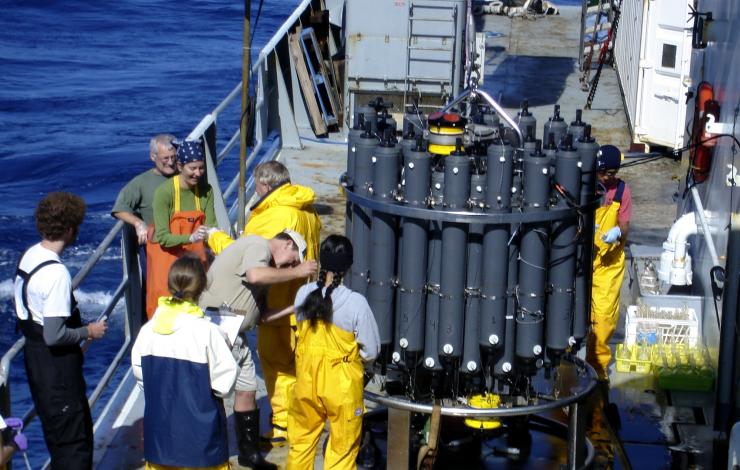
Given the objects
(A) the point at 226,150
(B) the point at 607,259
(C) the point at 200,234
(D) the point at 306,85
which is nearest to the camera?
(C) the point at 200,234

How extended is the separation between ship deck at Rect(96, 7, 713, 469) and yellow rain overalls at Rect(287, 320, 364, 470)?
0.88 m

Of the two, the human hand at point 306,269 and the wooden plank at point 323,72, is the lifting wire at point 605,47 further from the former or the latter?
the human hand at point 306,269

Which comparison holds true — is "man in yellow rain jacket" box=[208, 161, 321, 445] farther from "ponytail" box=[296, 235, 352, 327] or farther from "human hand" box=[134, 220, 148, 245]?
"ponytail" box=[296, 235, 352, 327]

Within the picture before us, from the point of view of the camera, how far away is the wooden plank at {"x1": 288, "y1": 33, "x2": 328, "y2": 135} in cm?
1320

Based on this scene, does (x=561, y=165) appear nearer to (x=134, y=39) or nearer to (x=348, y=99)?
(x=348, y=99)

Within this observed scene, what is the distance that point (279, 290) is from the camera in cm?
708

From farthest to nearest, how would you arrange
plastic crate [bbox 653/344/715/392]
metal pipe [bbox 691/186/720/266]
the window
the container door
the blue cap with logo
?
the window, the container door, metal pipe [bbox 691/186/720/266], plastic crate [bbox 653/344/715/392], the blue cap with logo

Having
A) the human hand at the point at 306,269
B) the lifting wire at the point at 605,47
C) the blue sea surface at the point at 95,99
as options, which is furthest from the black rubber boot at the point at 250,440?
the lifting wire at the point at 605,47

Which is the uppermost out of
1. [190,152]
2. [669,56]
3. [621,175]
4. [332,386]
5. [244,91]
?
[669,56]

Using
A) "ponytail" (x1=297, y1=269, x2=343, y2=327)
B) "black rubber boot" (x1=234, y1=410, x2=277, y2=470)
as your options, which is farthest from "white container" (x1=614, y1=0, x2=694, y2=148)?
"ponytail" (x1=297, y1=269, x2=343, y2=327)

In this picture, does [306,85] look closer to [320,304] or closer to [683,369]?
[683,369]

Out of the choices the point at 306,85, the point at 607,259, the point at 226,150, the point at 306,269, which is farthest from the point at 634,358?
the point at 306,85

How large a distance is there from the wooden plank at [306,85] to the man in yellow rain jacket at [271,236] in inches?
239

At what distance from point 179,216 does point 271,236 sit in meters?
0.90
